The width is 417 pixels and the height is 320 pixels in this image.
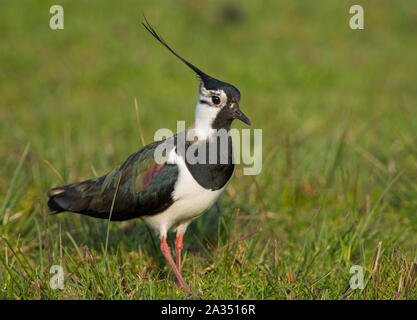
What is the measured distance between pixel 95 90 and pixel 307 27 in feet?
14.8

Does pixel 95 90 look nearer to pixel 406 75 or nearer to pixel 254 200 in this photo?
pixel 254 200

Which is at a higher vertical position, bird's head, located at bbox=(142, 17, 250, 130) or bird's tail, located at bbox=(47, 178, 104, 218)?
bird's head, located at bbox=(142, 17, 250, 130)

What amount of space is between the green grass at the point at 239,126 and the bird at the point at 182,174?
0.81 feet

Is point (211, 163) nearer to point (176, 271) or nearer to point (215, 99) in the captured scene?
point (215, 99)

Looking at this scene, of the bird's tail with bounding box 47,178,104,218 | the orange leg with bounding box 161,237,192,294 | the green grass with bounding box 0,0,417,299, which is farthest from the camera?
the bird's tail with bounding box 47,178,104,218

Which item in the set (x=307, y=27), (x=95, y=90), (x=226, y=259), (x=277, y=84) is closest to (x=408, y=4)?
(x=307, y=27)

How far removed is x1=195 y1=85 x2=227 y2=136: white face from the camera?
2.84 m

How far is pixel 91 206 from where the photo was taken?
3.14 metres

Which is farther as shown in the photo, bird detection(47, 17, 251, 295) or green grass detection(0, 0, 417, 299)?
green grass detection(0, 0, 417, 299)

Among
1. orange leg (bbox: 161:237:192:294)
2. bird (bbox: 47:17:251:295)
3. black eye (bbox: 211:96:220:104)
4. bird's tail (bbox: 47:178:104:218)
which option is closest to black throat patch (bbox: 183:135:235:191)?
bird (bbox: 47:17:251:295)

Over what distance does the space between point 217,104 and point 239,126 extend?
295 cm

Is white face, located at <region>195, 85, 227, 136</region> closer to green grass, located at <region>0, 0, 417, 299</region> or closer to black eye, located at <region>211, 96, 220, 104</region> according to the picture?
black eye, located at <region>211, 96, 220, 104</region>

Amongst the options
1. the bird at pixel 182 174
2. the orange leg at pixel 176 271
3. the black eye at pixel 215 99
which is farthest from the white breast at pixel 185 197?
the black eye at pixel 215 99

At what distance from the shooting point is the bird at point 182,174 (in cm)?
284
